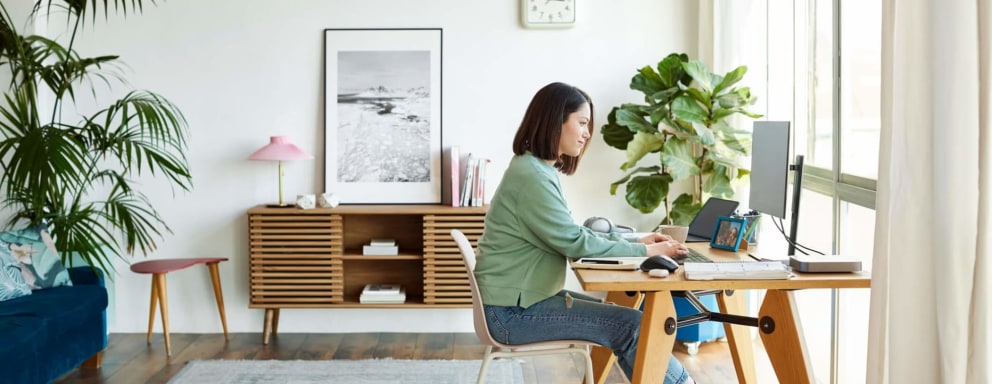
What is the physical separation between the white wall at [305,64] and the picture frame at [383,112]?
2.8 inches

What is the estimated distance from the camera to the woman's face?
297 cm

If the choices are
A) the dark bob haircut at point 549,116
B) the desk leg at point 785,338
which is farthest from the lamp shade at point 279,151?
the desk leg at point 785,338

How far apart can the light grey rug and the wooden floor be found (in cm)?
10

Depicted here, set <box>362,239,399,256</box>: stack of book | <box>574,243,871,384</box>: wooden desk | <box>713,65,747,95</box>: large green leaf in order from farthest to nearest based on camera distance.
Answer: <box>362,239,399,256</box>: stack of book < <box>713,65,747,95</box>: large green leaf < <box>574,243,871,384</box>: wooden desk

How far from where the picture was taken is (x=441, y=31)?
5.14 m

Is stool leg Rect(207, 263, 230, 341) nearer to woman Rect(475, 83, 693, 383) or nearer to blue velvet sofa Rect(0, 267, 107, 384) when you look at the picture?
blue velvet sofa Rect(0, 267, 107, 384)

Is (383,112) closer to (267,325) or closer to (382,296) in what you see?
(382,296)

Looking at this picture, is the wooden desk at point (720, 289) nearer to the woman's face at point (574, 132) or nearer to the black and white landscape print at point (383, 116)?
the woman's face at point (574, 132)

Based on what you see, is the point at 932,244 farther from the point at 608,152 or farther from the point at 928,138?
the point at 608,152

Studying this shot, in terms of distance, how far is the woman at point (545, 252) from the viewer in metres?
2.89

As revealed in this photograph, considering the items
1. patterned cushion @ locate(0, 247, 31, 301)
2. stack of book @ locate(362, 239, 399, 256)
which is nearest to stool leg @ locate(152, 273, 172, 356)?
patterned cushion @ locate(0, 247, 31, 301)

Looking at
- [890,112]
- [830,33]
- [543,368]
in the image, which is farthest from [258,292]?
[890,112]

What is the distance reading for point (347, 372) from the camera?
4.33 metres

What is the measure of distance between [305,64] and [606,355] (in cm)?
261
